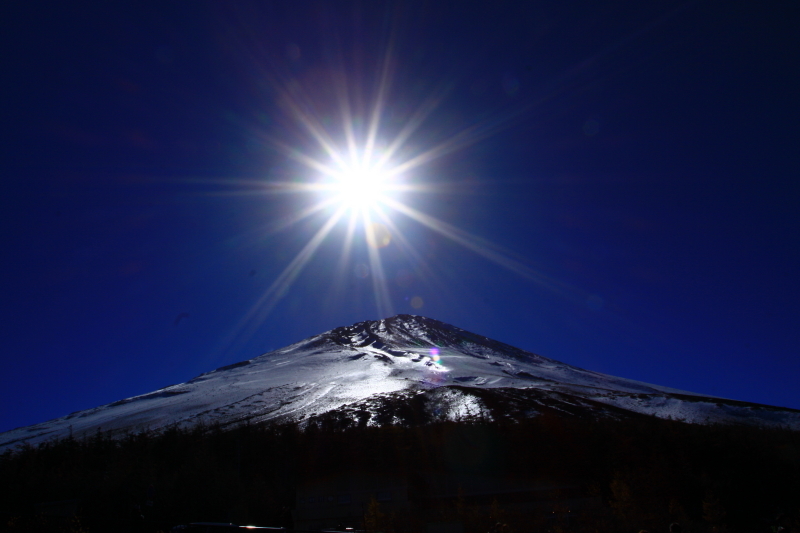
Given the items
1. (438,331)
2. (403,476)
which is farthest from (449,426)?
(438,331)

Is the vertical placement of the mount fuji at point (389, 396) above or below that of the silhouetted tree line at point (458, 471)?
above

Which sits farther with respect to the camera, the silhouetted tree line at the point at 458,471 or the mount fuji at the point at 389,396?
the mount fuji at the point at 389,396

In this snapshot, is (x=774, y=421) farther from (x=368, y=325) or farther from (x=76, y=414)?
(x=76, y=414)

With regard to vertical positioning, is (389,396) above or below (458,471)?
above

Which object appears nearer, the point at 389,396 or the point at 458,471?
the point at 458,471
